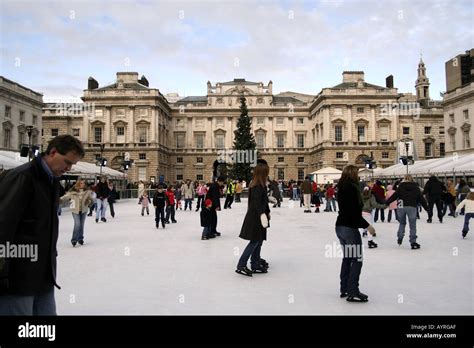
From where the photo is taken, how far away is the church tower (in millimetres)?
77438

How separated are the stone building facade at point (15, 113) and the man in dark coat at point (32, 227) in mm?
37980

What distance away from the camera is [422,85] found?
77.6 m

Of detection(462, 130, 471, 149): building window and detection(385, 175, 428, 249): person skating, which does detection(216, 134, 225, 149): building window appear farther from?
detection(385, 175, 428, 249): person skating

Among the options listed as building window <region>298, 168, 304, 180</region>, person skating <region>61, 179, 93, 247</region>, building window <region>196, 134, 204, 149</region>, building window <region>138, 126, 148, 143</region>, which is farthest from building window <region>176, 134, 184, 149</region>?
person skating <region>61, 179, 93, 247</region>

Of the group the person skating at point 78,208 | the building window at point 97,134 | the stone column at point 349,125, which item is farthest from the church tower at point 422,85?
the person skating at point 78,208

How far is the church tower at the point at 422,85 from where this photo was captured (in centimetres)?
7744

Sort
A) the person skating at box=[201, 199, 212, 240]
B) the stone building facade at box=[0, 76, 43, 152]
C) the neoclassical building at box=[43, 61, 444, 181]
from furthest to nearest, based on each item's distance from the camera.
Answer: the neoclassical building at box=[43, 61, 444, 181] < the stone building facade at box=[0, 76, 43, 152] < the person skating at box=[201, 199, 212, 240]

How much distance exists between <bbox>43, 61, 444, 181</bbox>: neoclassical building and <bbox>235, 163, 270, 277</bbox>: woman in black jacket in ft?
158

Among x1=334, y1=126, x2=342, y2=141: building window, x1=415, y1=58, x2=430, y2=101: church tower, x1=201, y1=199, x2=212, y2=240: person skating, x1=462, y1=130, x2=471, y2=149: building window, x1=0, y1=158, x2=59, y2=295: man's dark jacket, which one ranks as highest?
x1=415, y1=58, x2=430, y2=101: church tower

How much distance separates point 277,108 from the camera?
61.0 metres

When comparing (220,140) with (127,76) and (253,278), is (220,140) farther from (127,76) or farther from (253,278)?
(253,278)

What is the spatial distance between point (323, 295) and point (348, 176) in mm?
1622
